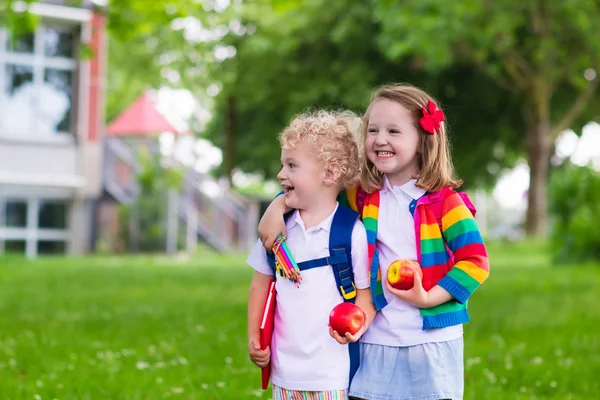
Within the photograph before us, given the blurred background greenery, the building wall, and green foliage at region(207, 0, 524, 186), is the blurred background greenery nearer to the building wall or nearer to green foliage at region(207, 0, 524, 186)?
green foliage at region(207, 0, 524, 186)

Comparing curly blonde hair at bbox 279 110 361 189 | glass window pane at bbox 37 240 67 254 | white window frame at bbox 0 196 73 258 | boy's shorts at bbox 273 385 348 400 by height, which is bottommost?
glass window pane at bbox 37 240 67 254

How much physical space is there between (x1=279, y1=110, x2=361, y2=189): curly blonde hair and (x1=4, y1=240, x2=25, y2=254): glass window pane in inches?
876

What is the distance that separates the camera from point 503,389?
5566 mm

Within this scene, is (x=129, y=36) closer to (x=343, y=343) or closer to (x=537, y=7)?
(x=343, y=343)

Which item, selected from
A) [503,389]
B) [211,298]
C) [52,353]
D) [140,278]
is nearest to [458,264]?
[503,389]

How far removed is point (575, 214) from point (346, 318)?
47.1ft

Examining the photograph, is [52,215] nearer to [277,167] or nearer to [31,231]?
[31,231]

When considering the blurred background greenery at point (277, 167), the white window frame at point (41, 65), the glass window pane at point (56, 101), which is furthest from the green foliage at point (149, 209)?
the glass window pane at point (56, 101)

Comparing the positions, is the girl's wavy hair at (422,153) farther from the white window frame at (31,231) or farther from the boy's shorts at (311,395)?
the white window frame at (31,231)

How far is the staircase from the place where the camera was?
2580 cm

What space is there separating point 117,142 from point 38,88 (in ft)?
9.29

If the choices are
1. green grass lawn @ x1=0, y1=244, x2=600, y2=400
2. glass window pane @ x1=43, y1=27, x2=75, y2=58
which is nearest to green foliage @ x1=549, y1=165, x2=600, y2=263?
green grass lawn @ x1=0, y1=244, x2=600, y2=400

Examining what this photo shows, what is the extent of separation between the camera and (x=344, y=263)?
335 centimetres

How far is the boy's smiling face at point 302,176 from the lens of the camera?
134 inches
